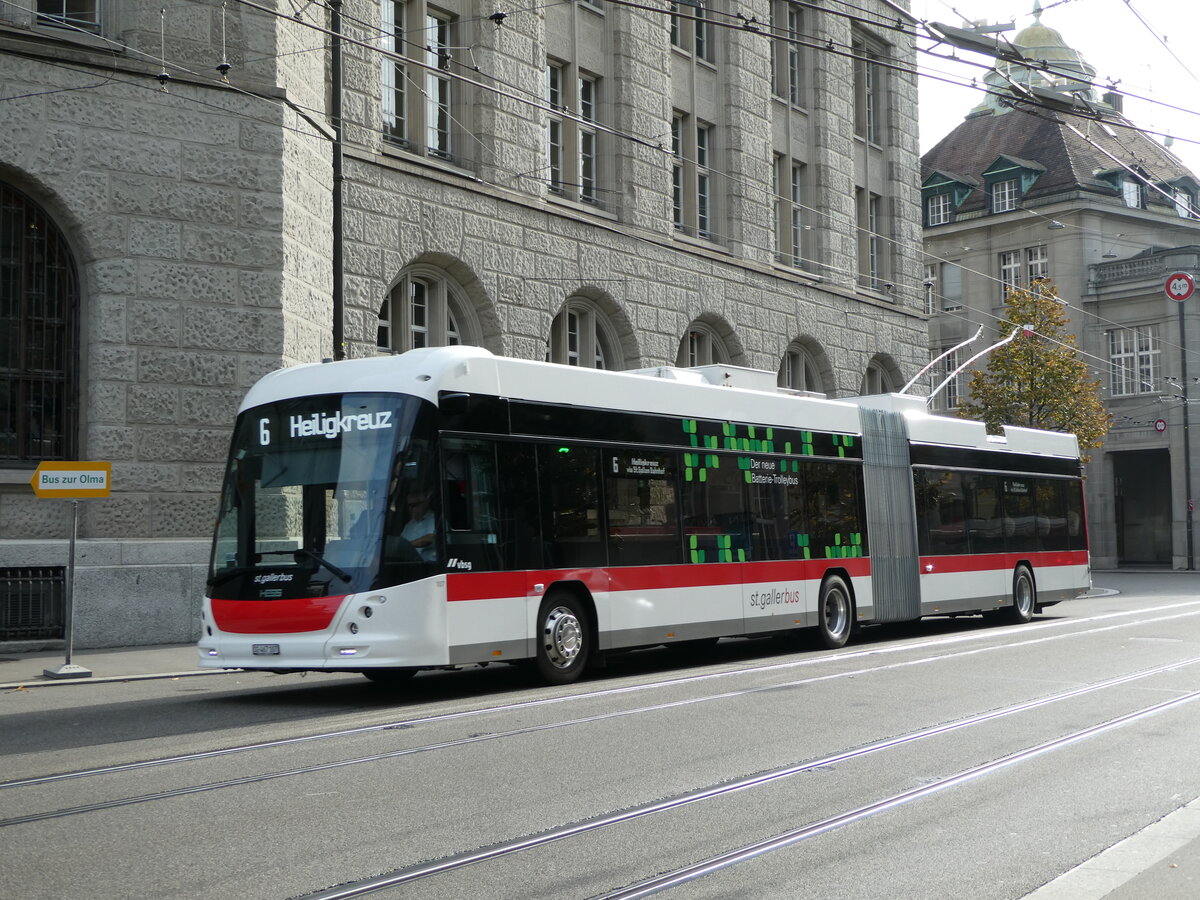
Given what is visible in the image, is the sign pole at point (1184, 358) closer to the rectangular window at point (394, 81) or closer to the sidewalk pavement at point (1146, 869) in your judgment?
the rectangular window at point (394, 81)

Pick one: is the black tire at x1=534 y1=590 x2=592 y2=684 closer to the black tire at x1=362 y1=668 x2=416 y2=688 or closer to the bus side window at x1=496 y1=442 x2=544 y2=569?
the bus side window at x1=496 y1=442 x2=544 y2=569

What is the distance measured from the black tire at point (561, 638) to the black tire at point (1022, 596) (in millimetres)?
10814

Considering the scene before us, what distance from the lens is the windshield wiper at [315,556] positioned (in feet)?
38.5

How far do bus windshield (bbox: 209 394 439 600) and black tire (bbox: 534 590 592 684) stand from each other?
1.67 m

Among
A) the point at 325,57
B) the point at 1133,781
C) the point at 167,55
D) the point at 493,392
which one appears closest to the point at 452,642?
the point at 493,392

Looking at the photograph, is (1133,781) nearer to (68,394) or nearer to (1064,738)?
(1064,738)

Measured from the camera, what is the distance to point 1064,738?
956cm

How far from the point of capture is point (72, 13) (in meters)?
18.6

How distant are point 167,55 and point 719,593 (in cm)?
1033

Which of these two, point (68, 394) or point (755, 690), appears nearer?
point (755, 690)

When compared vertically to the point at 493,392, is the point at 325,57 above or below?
above

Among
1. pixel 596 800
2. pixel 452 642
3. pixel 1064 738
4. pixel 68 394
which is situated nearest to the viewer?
pixel 596 800

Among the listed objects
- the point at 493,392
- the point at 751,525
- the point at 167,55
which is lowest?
the point at 751,525

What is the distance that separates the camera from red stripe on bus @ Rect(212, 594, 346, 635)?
11.8 metres
